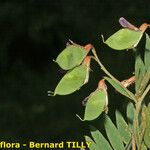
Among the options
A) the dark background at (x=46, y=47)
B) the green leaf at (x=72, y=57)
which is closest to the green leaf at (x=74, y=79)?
the green leaf at (x=72, y=57)

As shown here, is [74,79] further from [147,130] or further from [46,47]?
[46,47]

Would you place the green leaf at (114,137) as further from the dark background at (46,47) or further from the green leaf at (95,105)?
the dark background at (46,47)

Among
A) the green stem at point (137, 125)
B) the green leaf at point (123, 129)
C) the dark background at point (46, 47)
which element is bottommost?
the green stem at point (137, 125)

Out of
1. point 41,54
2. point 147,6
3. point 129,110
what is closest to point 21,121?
point 41,54

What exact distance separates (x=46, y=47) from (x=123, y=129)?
6.67ft

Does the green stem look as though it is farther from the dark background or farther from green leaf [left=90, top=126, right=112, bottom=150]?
the dark background

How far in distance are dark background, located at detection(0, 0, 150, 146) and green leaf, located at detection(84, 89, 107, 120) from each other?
1.81 meters

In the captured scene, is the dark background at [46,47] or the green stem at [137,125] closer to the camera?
the green stem at [137,125]

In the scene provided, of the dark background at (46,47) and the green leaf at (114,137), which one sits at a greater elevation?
the dark background at (46,47)

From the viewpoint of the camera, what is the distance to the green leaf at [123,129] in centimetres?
54

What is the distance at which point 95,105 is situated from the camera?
49 centimetres

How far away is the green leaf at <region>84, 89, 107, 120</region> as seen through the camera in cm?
49

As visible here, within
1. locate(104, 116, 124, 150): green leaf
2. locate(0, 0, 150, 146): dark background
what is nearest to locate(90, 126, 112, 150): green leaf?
locate(104, 116, 124, 150): green leaf

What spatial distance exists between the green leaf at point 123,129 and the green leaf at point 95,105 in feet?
0.19
